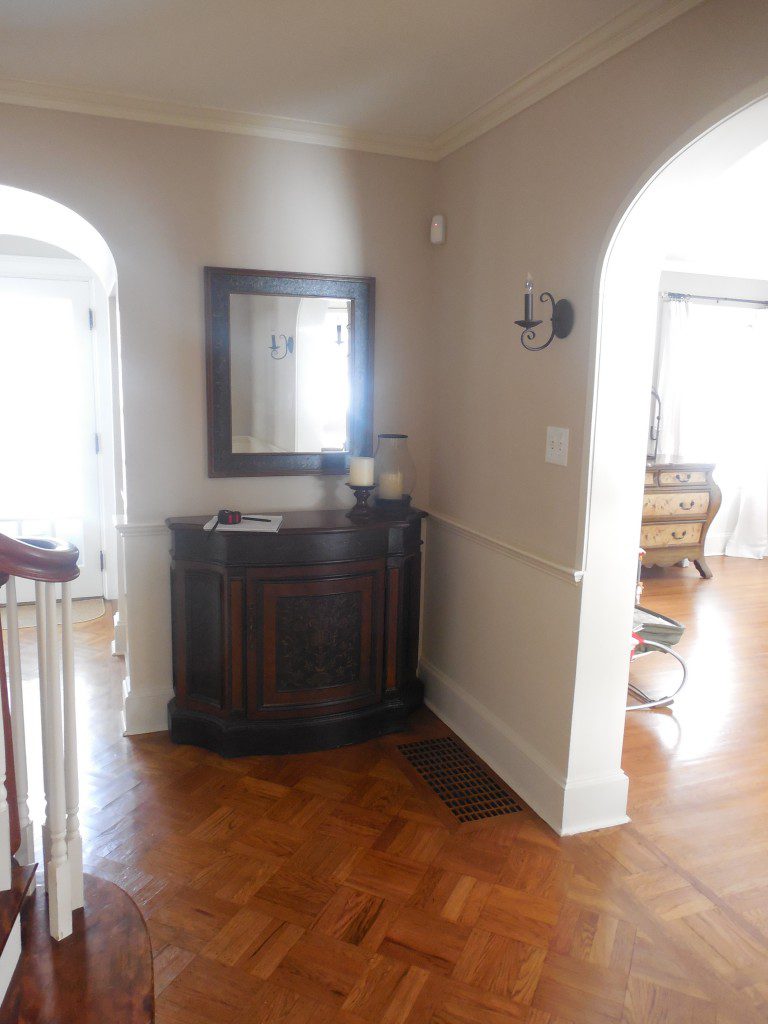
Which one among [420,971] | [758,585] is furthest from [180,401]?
[758,585]

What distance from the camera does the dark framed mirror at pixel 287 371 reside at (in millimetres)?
3078

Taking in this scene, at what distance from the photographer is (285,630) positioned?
9.75ft

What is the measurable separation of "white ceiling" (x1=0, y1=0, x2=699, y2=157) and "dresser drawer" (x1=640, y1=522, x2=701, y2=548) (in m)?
3.58

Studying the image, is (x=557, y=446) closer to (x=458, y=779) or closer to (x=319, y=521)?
(x=319, y=521)

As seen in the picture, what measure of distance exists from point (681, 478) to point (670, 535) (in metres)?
0.44

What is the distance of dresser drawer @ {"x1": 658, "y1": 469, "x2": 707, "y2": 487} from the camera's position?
5.71 metres

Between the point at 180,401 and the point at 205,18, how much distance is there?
1335mm

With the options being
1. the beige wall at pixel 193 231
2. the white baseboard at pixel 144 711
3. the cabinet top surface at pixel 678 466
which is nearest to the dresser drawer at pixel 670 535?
the cabinet top surface at pixel 678 466

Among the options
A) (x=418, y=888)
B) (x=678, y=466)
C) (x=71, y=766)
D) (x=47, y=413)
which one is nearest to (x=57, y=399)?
(x=47, y=413)

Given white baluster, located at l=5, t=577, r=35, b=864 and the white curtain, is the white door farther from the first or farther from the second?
the white curtain

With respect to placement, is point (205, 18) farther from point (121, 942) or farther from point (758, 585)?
point (758, 585)

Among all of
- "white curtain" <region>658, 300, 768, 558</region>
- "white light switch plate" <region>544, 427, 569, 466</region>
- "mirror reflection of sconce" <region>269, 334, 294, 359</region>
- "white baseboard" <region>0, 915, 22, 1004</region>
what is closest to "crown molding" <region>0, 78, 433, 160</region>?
"mirror reflection of sconce" <region>269, 334, 294, 359</region>

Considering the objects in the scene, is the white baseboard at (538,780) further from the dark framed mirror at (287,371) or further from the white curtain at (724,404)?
the white curtain at (724,404)

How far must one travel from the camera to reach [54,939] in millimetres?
1585
